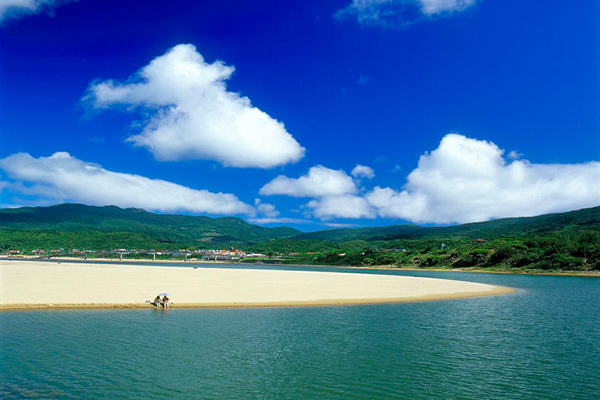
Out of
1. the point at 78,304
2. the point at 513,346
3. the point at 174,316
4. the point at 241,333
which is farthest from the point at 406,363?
the point at 78,304

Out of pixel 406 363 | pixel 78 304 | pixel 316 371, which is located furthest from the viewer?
pixel 78 304

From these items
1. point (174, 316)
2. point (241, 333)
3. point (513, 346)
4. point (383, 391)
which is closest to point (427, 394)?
point (383, 391)

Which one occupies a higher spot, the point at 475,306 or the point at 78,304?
the point at 78,304

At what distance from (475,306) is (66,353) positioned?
3656 centimetres

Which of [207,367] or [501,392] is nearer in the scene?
[501,392]

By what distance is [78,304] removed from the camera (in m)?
33.3

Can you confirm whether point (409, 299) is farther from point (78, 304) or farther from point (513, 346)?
point (78, 304)

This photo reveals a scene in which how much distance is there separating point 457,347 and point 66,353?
70.1ft

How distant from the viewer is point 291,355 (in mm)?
20594

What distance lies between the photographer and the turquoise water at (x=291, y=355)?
1565 cm

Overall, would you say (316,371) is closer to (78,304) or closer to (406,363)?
(406,363)

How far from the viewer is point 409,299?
147ft

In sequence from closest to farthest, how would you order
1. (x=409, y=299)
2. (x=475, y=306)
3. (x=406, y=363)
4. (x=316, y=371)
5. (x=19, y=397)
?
(x=19, y=397), (x=316, y=371), (x=406, y=363), (x=475, y=306), (x=409, y=299)

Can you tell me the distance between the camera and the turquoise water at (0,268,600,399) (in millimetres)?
15648
